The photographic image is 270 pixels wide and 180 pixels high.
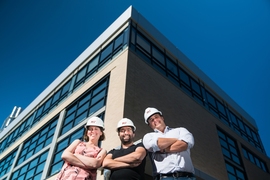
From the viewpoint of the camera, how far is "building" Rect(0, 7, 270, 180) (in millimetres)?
9180

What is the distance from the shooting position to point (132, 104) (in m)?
8.30

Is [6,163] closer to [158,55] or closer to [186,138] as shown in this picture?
[158,55]

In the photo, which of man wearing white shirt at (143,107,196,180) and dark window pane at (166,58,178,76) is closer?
man wearing white shirt at (143,107,196,180)

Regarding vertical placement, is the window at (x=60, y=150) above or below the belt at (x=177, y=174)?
above

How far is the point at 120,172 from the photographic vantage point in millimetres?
2652

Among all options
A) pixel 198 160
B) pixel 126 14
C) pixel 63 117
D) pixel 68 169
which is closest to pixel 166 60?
pixel 126 14

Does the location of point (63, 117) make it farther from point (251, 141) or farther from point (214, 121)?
point (251, 141)

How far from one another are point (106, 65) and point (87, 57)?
2.74 m

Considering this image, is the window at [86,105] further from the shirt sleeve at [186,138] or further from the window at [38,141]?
the shirt sleeve at [186,138]

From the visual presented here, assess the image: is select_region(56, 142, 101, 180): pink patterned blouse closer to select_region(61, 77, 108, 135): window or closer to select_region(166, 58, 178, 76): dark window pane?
select_region(61, 77, 108, 135): window

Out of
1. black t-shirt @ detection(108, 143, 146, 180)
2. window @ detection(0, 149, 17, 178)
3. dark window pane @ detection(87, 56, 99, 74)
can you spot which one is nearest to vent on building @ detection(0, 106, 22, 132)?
window @ detection(0, 149, 17, 178)

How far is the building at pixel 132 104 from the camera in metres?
9.18

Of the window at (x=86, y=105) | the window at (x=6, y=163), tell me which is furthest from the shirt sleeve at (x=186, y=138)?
the window at (x=6, y=163)

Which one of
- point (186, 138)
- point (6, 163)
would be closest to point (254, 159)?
point (186, 138)
